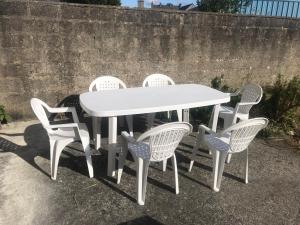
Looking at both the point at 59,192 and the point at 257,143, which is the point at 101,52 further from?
the point at 257,143

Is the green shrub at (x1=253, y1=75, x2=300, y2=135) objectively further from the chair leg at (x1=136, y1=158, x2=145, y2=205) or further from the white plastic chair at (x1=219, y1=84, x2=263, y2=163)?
the chair leg at (x1=136, y1=158, x2=145, y2=205)

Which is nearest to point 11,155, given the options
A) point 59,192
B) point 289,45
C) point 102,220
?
point 59,192

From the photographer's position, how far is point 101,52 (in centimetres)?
534

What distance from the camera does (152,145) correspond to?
2.96 m

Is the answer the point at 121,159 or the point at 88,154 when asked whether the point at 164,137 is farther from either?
the point at 88,154

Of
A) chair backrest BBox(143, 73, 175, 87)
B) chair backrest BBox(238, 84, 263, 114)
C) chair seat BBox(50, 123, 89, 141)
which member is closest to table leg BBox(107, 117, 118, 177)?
chair seat BBox(50, 123, 89, 141)

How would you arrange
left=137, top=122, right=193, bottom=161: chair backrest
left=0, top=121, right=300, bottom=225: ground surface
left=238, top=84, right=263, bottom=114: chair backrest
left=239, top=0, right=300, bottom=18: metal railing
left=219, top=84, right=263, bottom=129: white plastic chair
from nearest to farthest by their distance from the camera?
left=137, top=122, right=193, bottom=161: chair backrest, left=0, top=121, right=300, bottom=225: ground surface, left=219, top=84, right=263, bottom=129: white plastic chair, left=238, top=84, right=263, bottom=114: chair backrest, left=239, top=0, right=300, bottom=18: metal railing

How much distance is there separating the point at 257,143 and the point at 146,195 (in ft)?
7.97

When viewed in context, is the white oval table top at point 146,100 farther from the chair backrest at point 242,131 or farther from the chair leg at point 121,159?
the chair backrest at point 242,131

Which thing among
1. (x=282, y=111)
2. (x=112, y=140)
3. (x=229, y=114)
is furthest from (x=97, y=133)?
(x=282, y=111)

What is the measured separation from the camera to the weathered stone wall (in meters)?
4.86

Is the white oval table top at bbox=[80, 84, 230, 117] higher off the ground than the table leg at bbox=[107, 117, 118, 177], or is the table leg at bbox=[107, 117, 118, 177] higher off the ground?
the white oval table top at bbox=[80, 84, 230, 117]

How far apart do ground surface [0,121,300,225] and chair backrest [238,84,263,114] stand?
29.9 inches

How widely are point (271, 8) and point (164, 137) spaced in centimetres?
592
